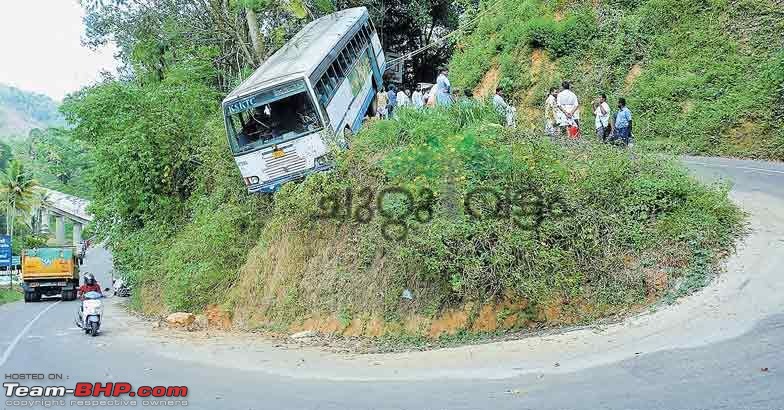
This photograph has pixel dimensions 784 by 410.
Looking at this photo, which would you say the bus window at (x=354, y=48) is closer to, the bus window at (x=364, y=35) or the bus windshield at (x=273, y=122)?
the bus window at (x=364, y=35)

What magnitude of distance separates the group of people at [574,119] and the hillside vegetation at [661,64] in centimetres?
186

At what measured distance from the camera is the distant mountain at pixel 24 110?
17700 cm

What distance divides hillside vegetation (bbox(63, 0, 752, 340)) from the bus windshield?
1277 millimetres

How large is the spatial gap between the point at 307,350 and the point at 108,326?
7.09 meters

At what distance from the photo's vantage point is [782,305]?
28.6 feet

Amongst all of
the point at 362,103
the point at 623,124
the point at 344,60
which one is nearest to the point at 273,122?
the point at 344,60

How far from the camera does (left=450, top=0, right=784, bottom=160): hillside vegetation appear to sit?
19.4 metres

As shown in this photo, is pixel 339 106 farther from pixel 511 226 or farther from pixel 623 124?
pixel 511 226

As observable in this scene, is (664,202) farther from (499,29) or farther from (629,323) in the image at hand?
(499,29)

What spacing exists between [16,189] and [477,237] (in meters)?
45.0

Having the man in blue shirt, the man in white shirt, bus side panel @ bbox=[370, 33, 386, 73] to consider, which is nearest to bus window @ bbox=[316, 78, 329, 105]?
the man in white shirt

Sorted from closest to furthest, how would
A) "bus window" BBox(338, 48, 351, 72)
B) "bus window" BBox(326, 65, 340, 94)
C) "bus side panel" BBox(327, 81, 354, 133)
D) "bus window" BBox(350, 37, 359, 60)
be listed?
"bus side panel" BBox(327, 81, 354, 133)
"bus window" BBox(326, 65, 340, 94)
"bus window" BBox(338, 48, 351, 72)
"bus window" BBox(350, 37, 359, 60)

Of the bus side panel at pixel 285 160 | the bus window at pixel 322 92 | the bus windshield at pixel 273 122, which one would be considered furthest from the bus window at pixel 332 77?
the bus side panel at pixel 285 160

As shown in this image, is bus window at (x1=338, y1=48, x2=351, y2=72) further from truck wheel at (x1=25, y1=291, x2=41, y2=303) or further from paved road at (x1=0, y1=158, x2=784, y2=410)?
truck wheel at (x1=25, y1=291, x2=41, y2=303)
